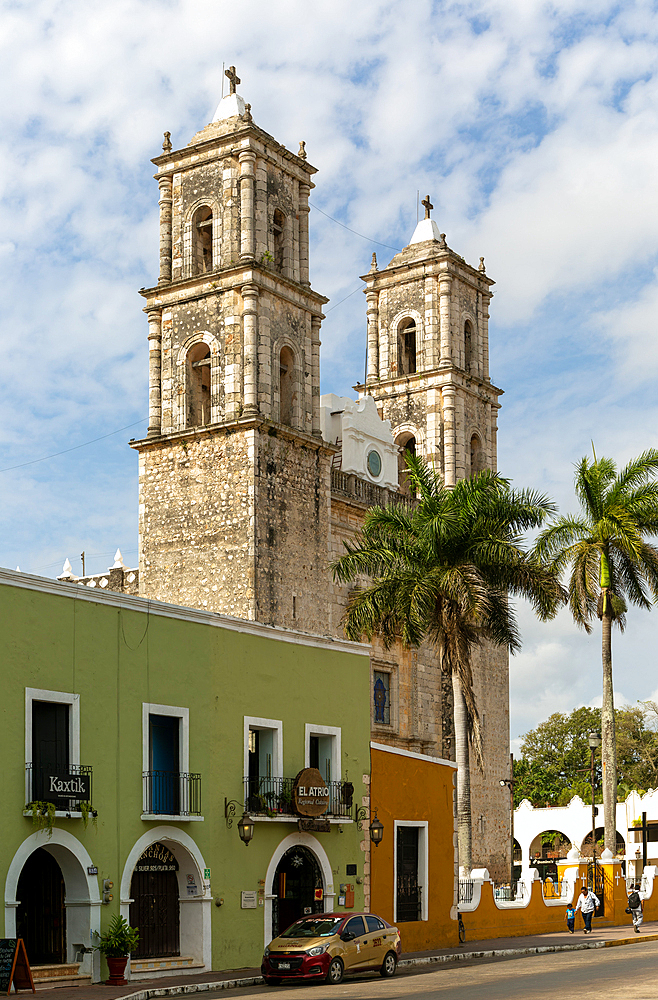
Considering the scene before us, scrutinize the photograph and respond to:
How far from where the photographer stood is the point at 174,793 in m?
22.8

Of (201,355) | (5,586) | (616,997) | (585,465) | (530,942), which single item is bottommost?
(530,942)

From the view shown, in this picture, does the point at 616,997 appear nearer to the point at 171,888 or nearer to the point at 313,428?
the point at 171,888

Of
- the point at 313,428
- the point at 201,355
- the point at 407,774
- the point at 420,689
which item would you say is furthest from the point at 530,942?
the point at 201,355

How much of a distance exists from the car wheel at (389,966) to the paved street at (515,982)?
0.16m

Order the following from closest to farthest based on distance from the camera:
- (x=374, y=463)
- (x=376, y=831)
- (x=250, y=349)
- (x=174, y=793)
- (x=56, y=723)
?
(x=56, y=723) < (x=174, y=793) < (x=376, y=831) < (x=250, y=349) < (x=374, y=463)

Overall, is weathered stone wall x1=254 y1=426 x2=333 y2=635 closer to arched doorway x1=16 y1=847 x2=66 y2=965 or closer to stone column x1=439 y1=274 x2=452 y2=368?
stone column x1=439 y1=274 x2=452 y2=368

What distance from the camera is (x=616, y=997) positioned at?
16797mm

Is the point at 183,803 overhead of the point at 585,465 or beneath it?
beneath

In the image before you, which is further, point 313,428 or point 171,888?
point 313,428

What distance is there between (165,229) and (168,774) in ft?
68.6

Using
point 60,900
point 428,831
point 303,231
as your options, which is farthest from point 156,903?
point 303,231

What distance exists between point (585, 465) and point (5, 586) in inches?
801

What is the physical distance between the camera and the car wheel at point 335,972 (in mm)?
21125

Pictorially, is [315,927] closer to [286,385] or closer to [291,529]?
[291,529]
